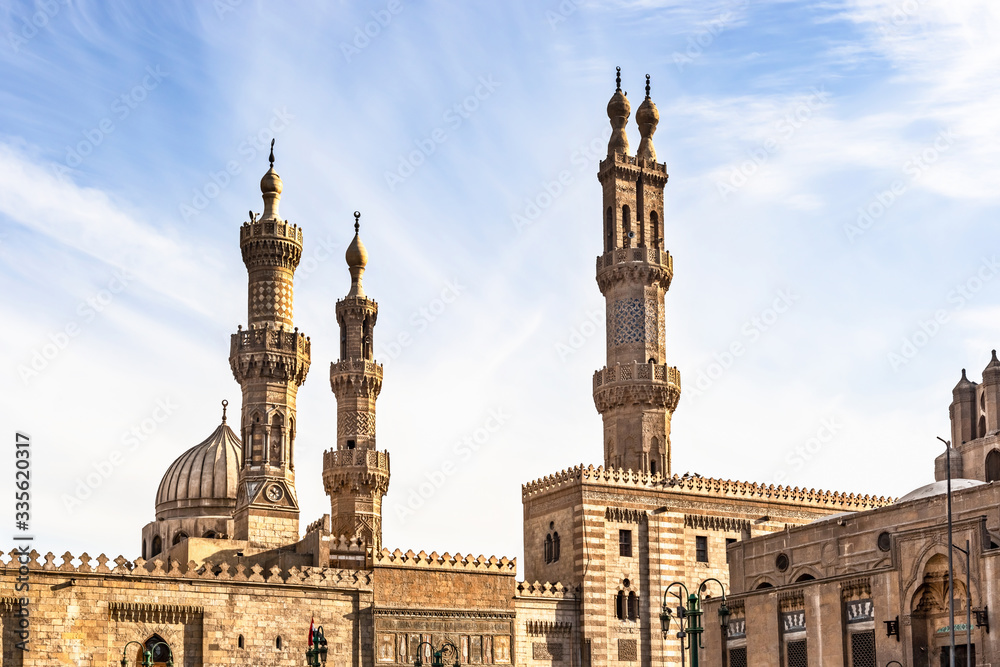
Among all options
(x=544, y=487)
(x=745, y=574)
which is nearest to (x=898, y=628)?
(x=745, y=574)

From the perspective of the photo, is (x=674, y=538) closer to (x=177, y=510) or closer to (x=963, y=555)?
(x=963, y=555)

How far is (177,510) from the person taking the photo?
170ft

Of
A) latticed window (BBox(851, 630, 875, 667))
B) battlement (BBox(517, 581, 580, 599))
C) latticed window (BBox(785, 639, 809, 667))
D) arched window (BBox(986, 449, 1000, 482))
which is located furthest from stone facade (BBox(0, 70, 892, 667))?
latticed window (BBox(851, 630, 875, 667))

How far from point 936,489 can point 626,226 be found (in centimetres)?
1777

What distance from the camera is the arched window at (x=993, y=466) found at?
163 ft

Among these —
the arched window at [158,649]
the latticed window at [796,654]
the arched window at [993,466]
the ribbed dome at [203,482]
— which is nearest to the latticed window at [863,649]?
the latticed window at [796,654]

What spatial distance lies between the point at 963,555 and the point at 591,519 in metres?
15.8

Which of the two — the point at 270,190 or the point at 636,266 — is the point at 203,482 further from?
the point at 636,266

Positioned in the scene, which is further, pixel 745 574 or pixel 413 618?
pixel 745 574

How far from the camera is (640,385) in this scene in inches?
1980

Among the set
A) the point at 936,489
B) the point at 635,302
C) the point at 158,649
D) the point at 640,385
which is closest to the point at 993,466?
the point at 936,489

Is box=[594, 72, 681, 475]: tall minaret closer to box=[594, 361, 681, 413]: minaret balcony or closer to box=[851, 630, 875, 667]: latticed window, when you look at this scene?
box=[594, 361, 681, 413]: minaret balcony

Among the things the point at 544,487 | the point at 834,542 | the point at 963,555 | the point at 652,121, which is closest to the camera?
the point at 963,555

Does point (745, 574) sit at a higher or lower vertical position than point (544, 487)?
lower
